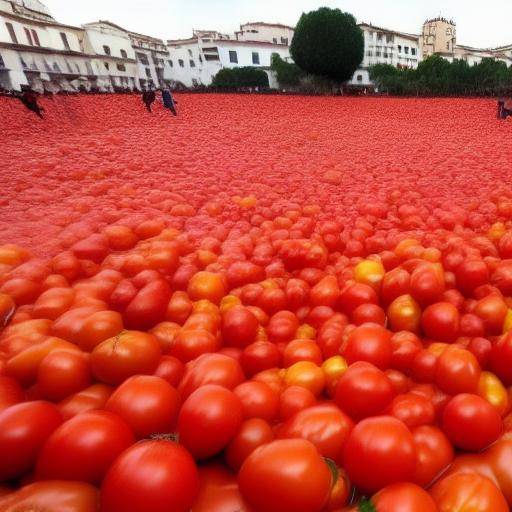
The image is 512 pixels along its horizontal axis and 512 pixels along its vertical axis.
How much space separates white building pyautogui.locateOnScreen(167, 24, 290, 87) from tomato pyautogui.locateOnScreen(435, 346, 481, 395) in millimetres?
44057

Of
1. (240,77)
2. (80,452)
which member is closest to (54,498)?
(80,452)

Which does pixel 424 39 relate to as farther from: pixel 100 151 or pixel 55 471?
pixel 55 471

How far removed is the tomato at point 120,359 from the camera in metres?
1.38

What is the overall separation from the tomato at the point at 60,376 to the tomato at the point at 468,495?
1281 mm

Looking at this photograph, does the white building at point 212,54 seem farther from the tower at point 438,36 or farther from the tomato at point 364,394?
the tomato at point 364,394

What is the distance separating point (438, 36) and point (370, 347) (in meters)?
62.9

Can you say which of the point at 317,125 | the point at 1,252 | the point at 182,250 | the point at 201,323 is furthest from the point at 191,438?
the point at 317,125

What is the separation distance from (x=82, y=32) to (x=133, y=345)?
128ft

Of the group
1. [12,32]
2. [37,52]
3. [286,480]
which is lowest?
[286,480]

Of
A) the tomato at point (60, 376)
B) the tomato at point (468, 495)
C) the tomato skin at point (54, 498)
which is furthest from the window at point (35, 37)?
the tomato at point (468, 495)

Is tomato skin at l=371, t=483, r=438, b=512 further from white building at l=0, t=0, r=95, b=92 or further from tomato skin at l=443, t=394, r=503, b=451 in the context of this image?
white building at l=0, t=0, r=95, b=92

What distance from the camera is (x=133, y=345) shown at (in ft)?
4.66

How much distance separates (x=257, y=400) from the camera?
1.29 meters

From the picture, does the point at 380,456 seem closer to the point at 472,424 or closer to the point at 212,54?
the point at 472,424
